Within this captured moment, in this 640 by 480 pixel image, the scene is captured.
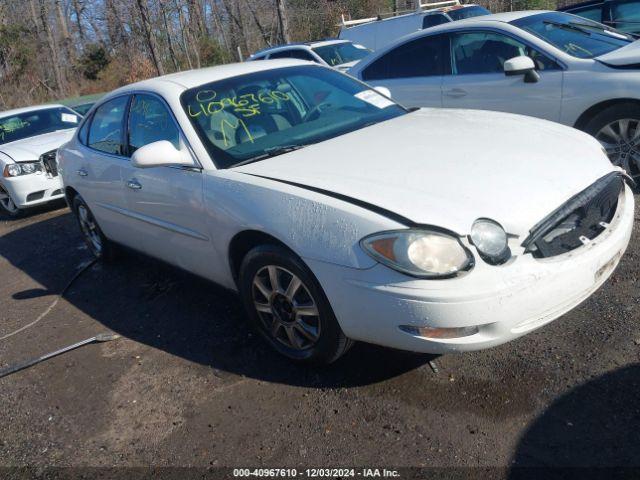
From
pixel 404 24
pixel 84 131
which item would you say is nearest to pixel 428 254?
pixel 84 131

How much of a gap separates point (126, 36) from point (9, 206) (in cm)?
2864

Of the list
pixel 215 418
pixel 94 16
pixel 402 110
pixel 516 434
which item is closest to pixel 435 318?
pixel 516 434

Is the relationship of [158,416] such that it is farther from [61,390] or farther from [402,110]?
[402,110]

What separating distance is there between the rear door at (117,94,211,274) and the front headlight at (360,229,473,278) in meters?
1.39

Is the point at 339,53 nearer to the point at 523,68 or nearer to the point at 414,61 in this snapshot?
the point at 414,61

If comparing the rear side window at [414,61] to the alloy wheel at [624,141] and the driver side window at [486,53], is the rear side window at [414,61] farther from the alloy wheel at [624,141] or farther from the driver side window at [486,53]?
the alloy wheel at [624,141]

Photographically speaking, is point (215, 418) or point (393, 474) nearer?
point (393, 474)

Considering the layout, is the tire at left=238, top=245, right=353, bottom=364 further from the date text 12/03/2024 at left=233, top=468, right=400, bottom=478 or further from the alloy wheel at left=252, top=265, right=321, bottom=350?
the date text 12/03/2024 at left=233, top=468, right=400, bottom=478

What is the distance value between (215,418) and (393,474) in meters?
1.02

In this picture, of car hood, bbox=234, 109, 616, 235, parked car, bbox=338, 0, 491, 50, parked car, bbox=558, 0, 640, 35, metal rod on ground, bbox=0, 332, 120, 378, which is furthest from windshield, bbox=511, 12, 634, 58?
parked car, bbox=338, 0, 491, 50

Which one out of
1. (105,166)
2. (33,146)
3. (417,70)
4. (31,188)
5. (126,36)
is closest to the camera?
(105,166)

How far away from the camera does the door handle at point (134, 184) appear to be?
4.06 m

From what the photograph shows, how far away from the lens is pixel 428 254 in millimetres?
2553

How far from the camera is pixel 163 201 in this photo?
12.6 ft
